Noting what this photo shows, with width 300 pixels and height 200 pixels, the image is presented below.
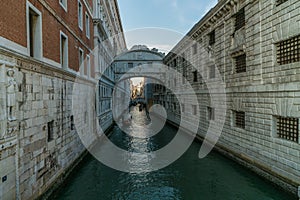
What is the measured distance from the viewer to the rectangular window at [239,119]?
33.0 feet

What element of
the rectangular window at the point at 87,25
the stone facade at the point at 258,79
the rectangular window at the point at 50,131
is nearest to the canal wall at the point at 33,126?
the rectangular window at the point at 50,131

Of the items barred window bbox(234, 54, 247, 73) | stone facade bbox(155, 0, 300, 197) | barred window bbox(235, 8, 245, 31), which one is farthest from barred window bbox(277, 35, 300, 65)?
barred window bbox(235, 8, 245, 31)

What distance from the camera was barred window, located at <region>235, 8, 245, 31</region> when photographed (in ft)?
32.6

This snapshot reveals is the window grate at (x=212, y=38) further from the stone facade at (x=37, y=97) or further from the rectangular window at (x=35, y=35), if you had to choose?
the rectangular window at (x=35, y=35)

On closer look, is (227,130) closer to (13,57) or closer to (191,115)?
(191,115)

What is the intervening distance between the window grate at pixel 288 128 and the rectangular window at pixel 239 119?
233cm

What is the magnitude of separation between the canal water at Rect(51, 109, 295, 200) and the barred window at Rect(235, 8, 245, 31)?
21.0 ft

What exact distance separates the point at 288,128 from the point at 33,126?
7.83m

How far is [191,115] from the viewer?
17688 millimetres

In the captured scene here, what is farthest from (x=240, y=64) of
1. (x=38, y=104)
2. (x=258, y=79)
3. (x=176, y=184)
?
(x=38, y=104)

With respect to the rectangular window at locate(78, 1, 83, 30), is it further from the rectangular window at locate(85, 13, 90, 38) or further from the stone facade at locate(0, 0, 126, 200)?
the rectangular window at locate(85, 13, 90, 38)

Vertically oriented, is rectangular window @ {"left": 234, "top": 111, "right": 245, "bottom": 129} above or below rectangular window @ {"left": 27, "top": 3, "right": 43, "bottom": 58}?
below

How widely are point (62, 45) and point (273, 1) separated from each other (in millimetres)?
8338

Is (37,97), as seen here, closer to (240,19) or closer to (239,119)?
(239,119)
